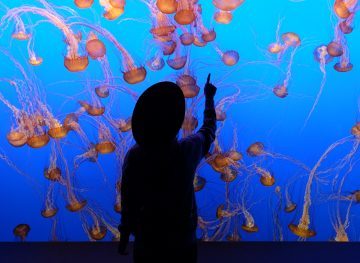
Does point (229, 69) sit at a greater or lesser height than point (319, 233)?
greater

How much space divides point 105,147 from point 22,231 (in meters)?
0.98

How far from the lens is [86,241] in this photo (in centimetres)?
310

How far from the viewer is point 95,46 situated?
2.79 meters

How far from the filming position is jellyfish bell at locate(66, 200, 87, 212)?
120 inches

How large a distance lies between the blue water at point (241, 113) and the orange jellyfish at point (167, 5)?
120 mm

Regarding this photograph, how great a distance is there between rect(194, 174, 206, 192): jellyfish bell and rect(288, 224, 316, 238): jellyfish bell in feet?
2.57

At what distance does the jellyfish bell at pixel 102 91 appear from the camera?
9.46 ft

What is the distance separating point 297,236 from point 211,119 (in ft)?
5.87

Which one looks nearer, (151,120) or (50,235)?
(151,120)

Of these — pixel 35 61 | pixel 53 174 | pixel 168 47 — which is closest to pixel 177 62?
pixel 168 47

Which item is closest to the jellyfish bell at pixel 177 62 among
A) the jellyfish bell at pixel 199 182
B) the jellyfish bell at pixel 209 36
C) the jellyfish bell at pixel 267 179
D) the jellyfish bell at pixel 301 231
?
the jellyfish bell at pixel 209 36

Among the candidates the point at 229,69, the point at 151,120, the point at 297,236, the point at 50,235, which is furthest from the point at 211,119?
the point at 50,235

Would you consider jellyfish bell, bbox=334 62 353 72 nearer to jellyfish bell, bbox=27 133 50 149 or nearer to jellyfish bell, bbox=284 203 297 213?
jellyfish bell, bbox=284 203 297 213

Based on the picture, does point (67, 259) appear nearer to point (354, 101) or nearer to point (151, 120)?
point (151, 120)
